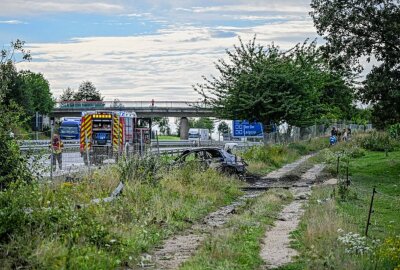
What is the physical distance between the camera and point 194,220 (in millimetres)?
18422

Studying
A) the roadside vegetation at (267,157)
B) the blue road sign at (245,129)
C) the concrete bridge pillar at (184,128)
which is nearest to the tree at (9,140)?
the roadside vegetation at (267,157)

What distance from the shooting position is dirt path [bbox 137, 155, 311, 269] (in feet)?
41.8

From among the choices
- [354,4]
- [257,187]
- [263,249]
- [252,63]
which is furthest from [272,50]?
[263,249]

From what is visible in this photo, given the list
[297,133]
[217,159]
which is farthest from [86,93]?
[217,159]

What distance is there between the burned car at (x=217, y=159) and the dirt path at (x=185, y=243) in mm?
7174

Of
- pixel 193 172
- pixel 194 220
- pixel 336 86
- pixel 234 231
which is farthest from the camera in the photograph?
pixel 336 86

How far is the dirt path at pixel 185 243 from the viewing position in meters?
12.7

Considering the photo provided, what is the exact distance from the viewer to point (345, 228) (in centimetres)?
1485

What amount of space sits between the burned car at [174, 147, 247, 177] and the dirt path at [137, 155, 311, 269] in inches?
282

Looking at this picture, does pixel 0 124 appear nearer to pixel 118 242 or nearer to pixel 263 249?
pixel 118 242

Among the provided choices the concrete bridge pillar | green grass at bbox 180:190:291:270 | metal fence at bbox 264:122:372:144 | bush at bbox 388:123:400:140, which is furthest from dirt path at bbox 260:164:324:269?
the concrete bridge pillar

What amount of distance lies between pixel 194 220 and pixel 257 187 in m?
11.0

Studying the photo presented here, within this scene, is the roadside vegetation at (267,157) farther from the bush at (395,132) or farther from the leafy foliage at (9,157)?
the leafy foliage at (9,157)

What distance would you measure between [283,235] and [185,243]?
2.45m
